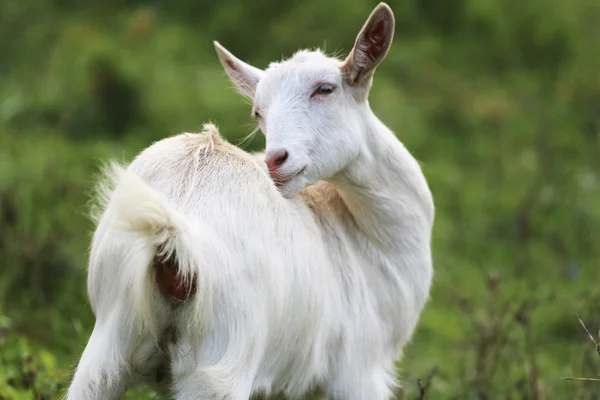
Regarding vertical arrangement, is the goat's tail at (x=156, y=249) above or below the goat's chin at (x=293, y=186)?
above

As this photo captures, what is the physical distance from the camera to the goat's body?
10.3 feet

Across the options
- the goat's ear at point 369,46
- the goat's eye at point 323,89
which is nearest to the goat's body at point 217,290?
the goat's eye at point 323,89

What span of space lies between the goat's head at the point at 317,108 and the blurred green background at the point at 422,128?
176 centimetres

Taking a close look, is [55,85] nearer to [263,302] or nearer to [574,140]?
[574,140]

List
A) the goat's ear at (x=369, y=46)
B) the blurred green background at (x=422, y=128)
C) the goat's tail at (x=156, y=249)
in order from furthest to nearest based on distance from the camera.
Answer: the blurred green background at (x=422, y=128)
the goat's ear at (x=369, y=46)
the goat's tail at (x=156, y=249)

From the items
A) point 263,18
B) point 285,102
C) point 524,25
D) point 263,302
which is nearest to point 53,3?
point 263,18

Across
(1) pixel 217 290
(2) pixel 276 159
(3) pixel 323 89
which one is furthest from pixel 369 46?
(1) pixel 217 290

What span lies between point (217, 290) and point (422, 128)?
20.2ft

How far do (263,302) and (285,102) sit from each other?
2.97 ft

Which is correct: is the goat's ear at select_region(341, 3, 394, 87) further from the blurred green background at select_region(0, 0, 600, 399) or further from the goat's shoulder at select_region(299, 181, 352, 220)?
the blurred green background at select_region(0, 0, 600, 399)

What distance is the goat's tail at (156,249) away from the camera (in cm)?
310

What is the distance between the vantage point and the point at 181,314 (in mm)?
3258

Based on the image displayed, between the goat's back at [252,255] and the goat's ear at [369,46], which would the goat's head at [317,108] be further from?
the goat's back at [252,255]

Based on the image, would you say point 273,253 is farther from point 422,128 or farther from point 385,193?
point 422,128
